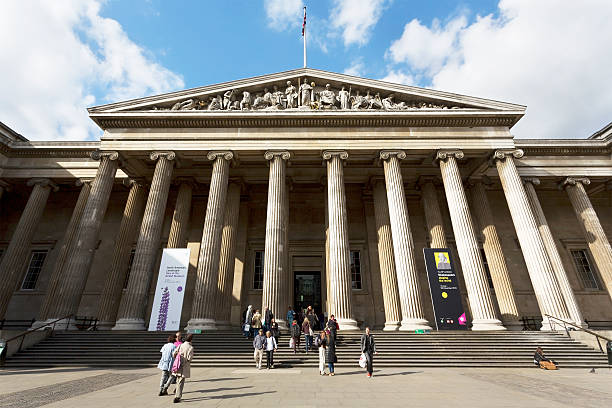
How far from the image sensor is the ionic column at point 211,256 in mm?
13594

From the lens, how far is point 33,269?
2119cm

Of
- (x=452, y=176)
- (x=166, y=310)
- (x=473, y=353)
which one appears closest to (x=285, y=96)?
(x=452, y=176)

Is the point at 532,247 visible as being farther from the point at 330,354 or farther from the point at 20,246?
the point at 20,246

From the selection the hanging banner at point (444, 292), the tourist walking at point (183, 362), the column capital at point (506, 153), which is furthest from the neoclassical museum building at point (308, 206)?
the tourist walking at point (183, 362)

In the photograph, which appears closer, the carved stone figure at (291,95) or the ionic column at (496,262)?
the ionic column at (496,262)

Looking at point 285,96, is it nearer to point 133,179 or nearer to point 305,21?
point 305,21

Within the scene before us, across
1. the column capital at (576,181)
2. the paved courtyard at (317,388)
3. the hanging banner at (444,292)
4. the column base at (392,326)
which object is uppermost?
the column capital at (576,181)

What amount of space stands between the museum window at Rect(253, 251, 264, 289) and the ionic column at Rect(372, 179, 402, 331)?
7.74 m

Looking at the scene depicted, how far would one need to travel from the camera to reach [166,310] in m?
13.1

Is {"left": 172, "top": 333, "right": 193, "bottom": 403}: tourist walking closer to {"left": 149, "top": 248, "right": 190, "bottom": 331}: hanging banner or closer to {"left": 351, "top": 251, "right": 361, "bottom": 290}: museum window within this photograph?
{"left": 149, "top": 248, "right": 190, "bottom": 331}: hanging banner

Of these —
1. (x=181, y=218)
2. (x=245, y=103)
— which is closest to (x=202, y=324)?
(x=181, y=218)

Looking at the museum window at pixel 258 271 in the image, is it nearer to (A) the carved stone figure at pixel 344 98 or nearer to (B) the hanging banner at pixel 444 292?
(B) the hanging banner at pixel 444 292

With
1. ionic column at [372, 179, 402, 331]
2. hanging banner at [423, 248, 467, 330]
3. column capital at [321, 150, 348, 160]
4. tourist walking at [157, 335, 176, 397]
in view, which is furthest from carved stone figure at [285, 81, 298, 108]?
tourist walking at [157, 335, 176, 397]

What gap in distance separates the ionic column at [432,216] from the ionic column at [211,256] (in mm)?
12008
